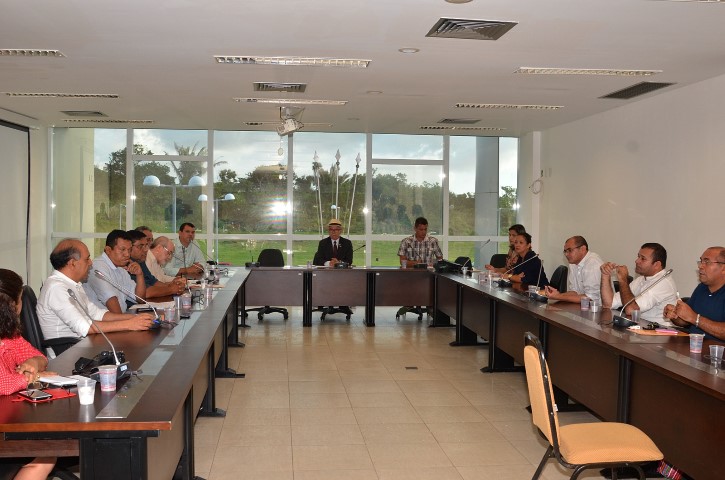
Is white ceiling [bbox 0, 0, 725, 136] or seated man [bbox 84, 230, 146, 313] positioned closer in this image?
white ceiling [bbox 0, 0, 725, 136]

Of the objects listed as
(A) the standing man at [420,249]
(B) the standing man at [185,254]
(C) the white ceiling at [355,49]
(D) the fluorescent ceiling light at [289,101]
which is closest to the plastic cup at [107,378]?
(C) the white ceiling at [355,49]

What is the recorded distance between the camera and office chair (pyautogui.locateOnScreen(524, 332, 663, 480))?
9.25ft

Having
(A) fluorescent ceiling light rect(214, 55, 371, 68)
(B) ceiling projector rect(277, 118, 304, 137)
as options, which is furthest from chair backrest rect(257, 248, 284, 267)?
(A) fluorescent ceiling light rect(214, 55, 371, 68)

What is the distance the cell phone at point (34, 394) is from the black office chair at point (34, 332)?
1356 millimetres

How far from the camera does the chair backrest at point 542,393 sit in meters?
2.82

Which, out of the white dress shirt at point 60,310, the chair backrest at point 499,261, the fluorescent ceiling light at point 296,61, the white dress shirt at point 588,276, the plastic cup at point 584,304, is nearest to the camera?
the white dress shirt at point 60,310

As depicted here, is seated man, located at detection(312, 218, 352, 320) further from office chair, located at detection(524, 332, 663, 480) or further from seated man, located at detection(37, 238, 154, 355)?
office chair, located at detection(524, 332, 663, 480)

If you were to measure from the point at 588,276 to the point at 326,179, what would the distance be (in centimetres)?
587

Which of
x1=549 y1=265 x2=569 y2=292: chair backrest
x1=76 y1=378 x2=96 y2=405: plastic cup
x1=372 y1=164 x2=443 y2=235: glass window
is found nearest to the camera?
x1=76 y1=378 x2=96 y2=405: plastic cup

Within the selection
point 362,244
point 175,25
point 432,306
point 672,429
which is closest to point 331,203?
point 362,244

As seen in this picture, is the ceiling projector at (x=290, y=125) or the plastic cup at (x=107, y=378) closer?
the plastic cup at (x=107, y=378)

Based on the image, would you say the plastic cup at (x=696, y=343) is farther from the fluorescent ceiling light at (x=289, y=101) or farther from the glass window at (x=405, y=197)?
the glass window at (x=405, y=197)

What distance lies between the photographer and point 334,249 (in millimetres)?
8922

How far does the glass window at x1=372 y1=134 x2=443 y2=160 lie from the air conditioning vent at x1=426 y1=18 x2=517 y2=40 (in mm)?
6209
